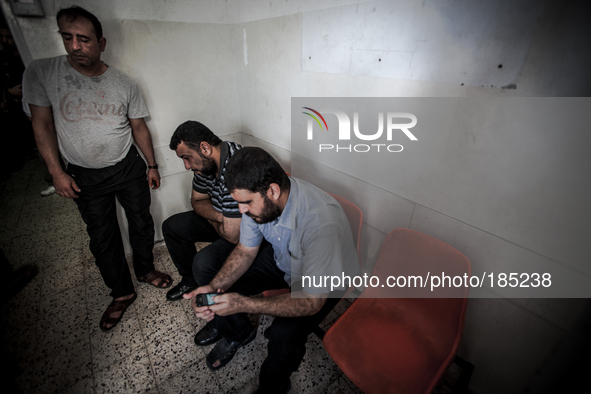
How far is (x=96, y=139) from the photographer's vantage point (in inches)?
70.1

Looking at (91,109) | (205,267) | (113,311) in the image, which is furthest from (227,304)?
(91,109)

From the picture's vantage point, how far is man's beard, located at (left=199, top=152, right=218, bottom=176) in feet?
5.79

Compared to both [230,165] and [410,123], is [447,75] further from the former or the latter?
[230,165]

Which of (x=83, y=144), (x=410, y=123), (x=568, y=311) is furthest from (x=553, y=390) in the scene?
(x=83, y=144)

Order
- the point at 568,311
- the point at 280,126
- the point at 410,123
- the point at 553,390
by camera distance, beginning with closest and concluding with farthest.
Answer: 1. the point at 553,390
2. the point at 568,311
3. the point at 410,123
4. the point at 280,126

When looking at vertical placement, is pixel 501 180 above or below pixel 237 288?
above

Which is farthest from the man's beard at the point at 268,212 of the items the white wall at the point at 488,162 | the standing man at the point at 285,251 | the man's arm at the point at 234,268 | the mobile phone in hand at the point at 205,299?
the white wall at the point at 488,162

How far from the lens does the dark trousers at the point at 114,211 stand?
6.09 feet

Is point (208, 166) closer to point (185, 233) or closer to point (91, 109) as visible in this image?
point (185, 233)

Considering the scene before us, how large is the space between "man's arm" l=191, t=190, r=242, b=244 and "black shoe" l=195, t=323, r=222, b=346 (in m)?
0.66

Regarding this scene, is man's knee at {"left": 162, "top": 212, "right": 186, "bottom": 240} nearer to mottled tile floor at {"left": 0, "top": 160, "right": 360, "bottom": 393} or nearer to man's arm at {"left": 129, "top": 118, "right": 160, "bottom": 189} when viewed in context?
man's arm at {"left": 129, "top": 118, "right": 160, "bottom": 189}

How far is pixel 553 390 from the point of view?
530mm

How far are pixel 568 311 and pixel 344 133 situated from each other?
1.38 meters

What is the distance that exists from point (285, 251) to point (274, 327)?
39cm
